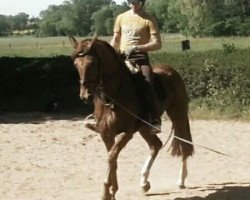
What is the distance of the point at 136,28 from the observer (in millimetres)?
7066

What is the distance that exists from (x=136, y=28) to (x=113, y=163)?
1.72 m

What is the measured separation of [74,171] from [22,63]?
8213mm

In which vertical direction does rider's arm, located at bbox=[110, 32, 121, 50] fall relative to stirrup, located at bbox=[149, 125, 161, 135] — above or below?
above

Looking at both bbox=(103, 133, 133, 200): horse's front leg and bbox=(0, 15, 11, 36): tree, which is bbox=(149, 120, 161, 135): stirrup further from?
bbox=(0, 15, 11, 36): tree

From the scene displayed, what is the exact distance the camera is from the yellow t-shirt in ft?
23.2

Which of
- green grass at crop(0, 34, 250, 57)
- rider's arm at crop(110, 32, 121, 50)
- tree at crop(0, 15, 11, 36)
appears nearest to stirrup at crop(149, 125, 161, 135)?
rider's arm at crop(110, 32, 121, 50)

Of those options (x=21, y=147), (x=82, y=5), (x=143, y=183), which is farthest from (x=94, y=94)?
(x=82, y=5)

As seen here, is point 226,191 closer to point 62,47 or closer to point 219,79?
point 219,79

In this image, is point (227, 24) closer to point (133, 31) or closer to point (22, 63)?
point (22, 63)

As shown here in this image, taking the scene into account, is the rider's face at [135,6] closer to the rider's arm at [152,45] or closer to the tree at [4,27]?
the rider's arm at [152,45]

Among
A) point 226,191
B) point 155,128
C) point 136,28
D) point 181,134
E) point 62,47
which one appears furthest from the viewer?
point 62,47

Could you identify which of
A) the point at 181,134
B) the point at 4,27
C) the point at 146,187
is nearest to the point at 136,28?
the point at 181,134

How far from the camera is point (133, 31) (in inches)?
279

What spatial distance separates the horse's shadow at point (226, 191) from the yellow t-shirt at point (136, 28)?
2041mm
